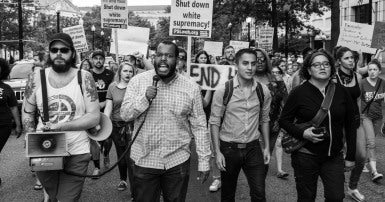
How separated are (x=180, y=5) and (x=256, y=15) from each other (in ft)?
80.4

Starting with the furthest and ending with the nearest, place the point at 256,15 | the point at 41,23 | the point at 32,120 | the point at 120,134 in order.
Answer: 1. the point at 41,23
2. the point at 256,15
3. the point at 120,134
4. the point at 32,120

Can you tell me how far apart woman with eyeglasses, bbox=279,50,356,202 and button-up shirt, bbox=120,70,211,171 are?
940 mm

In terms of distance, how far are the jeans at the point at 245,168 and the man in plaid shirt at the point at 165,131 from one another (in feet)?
2.48

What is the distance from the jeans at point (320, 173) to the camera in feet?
13.8

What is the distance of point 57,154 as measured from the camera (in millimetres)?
3801

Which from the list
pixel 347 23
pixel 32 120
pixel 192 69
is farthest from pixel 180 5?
pixel 347 23

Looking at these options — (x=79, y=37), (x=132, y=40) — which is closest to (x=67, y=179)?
(x=132, y=40)

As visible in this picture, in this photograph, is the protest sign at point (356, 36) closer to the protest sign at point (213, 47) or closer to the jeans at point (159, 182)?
the jeans at point (159, 182)

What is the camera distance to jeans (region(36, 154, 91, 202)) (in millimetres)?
4004

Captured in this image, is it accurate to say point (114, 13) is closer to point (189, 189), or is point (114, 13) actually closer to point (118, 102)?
point (118, 102)

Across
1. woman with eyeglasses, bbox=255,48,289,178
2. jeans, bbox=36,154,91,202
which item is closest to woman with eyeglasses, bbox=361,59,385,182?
woman with eyeglasses, bbox=255,48,289,178

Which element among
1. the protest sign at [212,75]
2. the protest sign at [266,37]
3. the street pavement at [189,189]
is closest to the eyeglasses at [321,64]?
the protest sign at [212,75]

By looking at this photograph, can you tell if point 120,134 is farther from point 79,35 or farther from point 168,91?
point 79,35

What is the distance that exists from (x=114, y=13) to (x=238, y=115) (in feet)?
23.3
